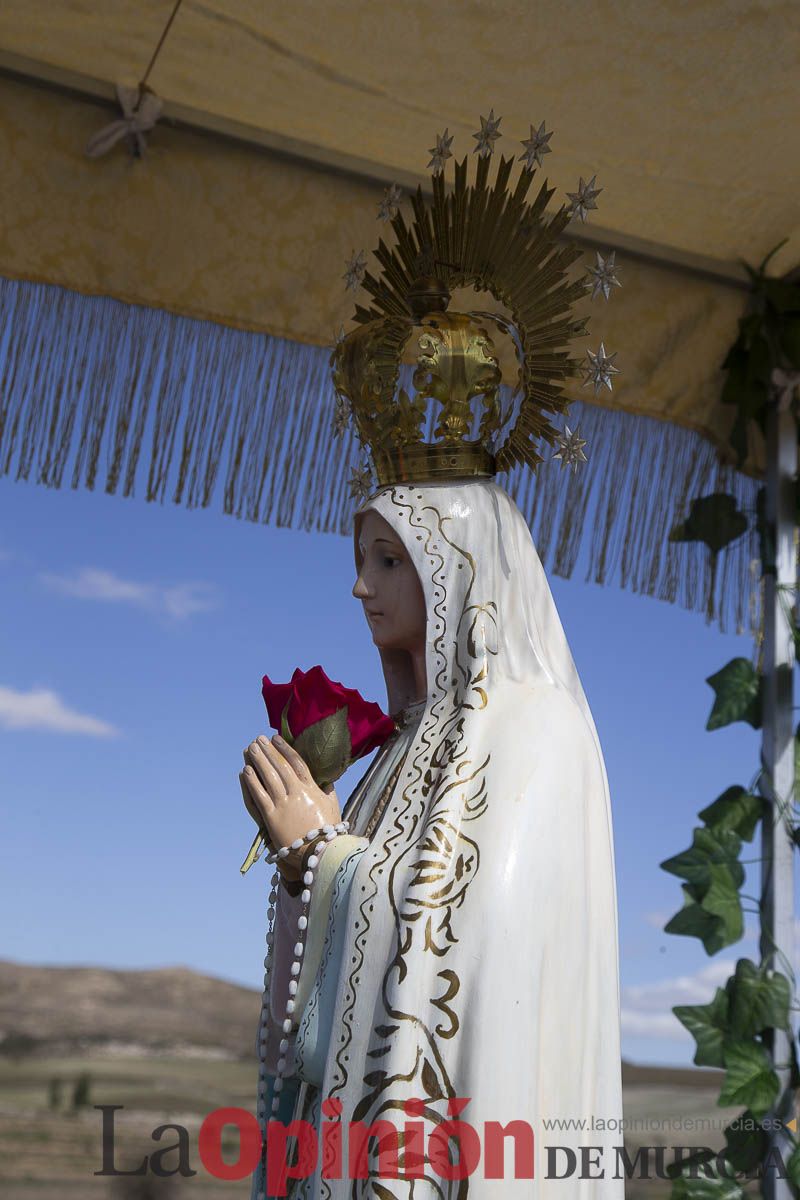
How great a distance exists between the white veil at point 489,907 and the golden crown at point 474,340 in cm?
18

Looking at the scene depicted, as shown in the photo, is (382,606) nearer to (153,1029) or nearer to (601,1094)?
(601,1094)

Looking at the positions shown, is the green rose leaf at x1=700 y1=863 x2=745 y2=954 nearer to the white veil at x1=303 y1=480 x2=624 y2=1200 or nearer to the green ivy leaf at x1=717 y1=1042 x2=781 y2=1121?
the green ivy leaf at x1=717 y1=1042 x2=781 y2=1121

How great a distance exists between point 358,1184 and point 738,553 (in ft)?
7.41

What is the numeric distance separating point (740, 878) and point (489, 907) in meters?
1.81

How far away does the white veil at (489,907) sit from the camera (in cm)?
162

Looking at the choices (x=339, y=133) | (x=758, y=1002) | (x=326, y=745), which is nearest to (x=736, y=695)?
(x=758, y=1002)

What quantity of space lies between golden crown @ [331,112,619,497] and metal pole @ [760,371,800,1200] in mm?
1525

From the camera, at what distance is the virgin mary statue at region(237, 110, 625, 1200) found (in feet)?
5.33

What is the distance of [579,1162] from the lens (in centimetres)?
164

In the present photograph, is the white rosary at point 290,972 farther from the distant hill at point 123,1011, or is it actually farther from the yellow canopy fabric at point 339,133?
the distant hill at point 123,1011

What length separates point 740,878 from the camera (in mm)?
3312

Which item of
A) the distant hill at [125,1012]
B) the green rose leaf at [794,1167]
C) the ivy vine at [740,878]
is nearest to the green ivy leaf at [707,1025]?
the ivy vine at [740,878]

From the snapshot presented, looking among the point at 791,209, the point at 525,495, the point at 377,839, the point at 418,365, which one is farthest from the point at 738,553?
the point at 377,839

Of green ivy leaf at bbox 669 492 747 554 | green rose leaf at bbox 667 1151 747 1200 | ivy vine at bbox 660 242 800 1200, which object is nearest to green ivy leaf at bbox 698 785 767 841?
ivy vine at bbox 660 242 800 1200
